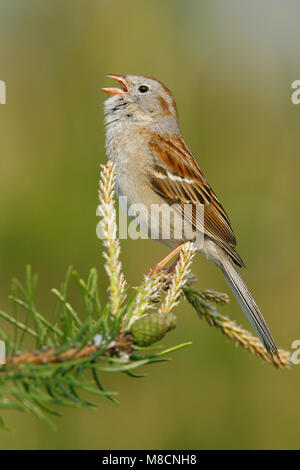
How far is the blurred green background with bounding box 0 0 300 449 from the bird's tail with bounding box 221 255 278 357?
1.84 ft

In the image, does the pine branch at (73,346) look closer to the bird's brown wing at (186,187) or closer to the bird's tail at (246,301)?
the bird's tail at (246,301)

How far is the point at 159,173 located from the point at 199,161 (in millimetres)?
1010

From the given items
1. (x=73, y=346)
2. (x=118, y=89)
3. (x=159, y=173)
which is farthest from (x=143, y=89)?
(x=73, y=346)

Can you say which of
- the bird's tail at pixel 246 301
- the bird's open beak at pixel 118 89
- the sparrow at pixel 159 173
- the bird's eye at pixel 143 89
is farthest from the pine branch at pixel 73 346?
the bird's eye at pixel 143 89

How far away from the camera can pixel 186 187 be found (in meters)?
2.81

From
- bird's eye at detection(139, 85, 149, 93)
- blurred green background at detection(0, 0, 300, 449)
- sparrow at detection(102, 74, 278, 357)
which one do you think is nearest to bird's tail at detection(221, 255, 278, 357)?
sparrow at detection(102, 74, 278, 357)

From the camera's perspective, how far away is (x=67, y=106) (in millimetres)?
3600

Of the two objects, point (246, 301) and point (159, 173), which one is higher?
point (159, 173)

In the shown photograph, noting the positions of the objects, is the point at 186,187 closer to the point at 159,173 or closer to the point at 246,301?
the point at 159,173

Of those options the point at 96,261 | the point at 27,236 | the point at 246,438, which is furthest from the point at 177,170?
the point at 246,438

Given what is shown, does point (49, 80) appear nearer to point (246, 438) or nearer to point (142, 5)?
point (142, 5)

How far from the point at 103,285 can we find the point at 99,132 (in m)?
1.07

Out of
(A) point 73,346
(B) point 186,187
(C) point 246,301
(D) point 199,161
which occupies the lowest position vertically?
(A) point 73,346

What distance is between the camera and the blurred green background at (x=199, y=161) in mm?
3059
